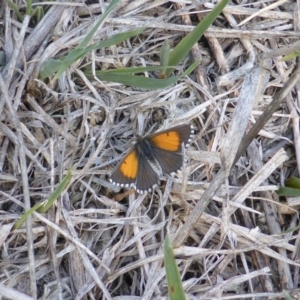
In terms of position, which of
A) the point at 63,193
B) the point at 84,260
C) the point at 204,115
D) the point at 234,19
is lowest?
the point at 84,260

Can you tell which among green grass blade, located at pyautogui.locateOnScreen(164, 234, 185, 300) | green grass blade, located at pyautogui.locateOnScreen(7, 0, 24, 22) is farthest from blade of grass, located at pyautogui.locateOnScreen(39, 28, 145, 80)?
green grass blade, located at pyautogui.locateOnScreen(164, 234, 185, 300)

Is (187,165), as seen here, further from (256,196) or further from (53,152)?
(53,152)

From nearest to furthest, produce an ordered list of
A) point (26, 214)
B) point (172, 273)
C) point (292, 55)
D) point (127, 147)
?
point (172, 273) → point (26, 214) → point (292, 55) → point (127, 147)

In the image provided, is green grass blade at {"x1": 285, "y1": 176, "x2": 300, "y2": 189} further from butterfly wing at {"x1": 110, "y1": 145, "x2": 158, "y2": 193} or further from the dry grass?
butterfly wing at {"x1": 110, "y1": 145, "x2": 158, "y2": 193}

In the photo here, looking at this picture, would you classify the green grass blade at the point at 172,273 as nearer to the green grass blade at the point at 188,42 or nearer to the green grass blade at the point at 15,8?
the green grass blade at the point at 188,42

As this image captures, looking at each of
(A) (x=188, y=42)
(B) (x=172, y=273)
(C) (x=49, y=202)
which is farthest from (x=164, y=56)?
(B) (x=172, y=273)

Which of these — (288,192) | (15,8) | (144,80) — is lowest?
(288,192)

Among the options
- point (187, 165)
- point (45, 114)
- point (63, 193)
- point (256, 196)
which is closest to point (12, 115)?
point (45, 114)

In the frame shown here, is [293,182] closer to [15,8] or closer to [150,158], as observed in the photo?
[150,158]
